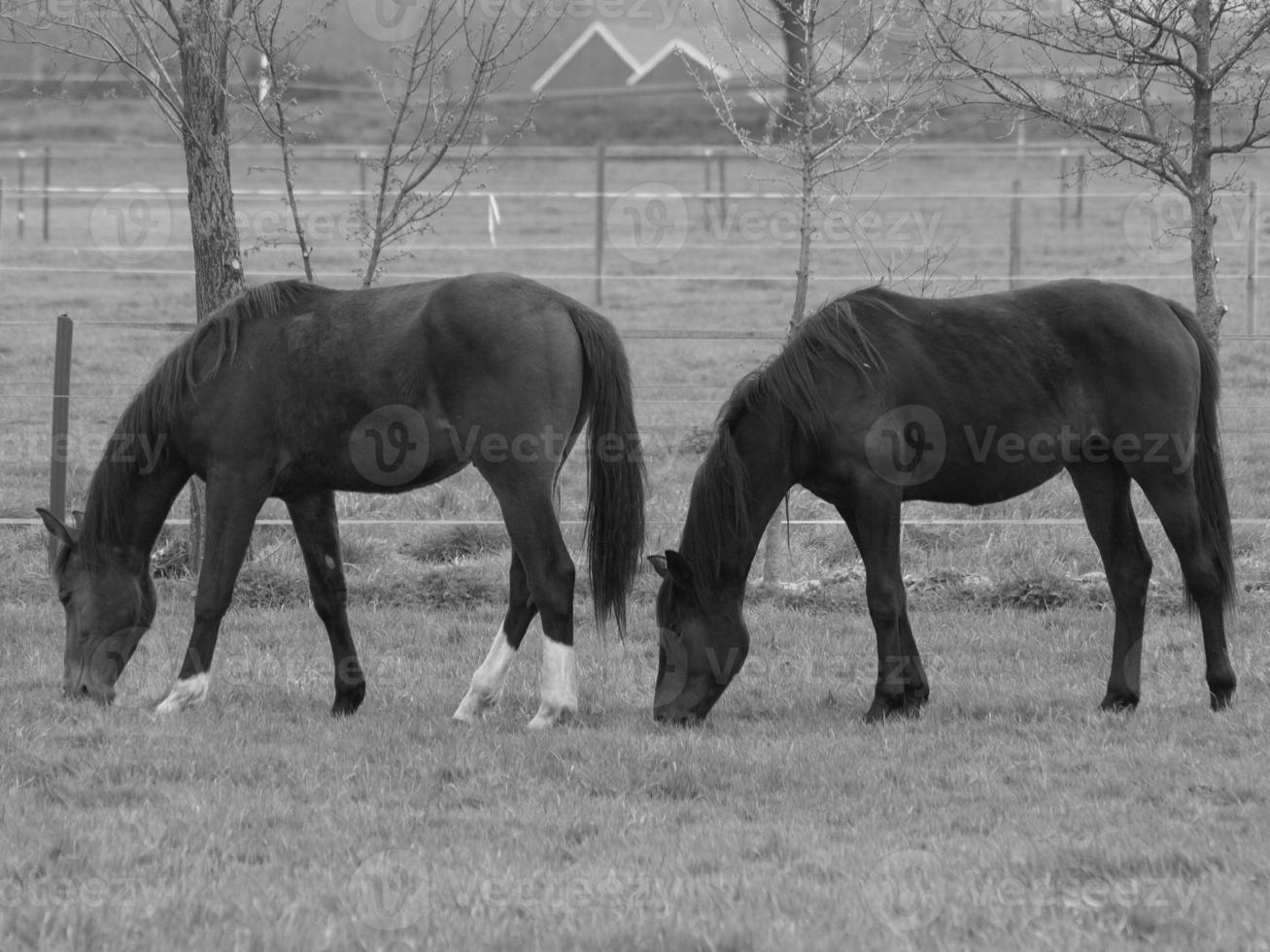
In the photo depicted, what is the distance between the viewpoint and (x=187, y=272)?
18453 millimetres

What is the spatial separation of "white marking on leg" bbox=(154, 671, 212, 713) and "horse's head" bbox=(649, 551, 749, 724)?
1839 millimetres

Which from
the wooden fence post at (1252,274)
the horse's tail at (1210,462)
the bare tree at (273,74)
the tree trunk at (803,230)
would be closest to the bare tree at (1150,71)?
the tree trunk at (803,230)

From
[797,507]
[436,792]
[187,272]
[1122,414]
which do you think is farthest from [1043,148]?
[436,792]

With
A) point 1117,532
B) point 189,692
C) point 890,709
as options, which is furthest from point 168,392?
point 1117,532

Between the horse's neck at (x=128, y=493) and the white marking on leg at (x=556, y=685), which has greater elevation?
the horse's neck at (x=128, y=493)

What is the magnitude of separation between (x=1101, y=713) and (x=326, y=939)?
3.48 m

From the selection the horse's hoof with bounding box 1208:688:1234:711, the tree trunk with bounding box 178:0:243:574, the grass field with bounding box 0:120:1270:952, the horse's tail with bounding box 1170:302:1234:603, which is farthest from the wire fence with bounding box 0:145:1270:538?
the horse's hoof with bounding box 1208:688:1234:711

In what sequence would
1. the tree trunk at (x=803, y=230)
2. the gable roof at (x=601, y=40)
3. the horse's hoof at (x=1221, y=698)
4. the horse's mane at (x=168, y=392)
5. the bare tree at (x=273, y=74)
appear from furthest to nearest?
the gable roof at (x=601, y=40)
the tree trunk at (x=803, y=230)
the bare tree at (x=273, y=74)
the horse's mane at (x=168, y=392)
the horse's hoof at (x=1221, y=698)

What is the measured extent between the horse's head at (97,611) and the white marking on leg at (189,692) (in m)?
0.38

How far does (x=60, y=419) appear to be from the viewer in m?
8.88

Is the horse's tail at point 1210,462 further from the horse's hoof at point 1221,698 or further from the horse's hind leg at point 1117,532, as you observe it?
the horse's hoof at point 1221,698

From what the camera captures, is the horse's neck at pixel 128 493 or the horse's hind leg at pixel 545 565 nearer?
the horse's hind leg at pixel 545 565

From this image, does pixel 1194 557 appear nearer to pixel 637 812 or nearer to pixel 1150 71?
pixel 637 812

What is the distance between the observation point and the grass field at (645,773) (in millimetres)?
3549
